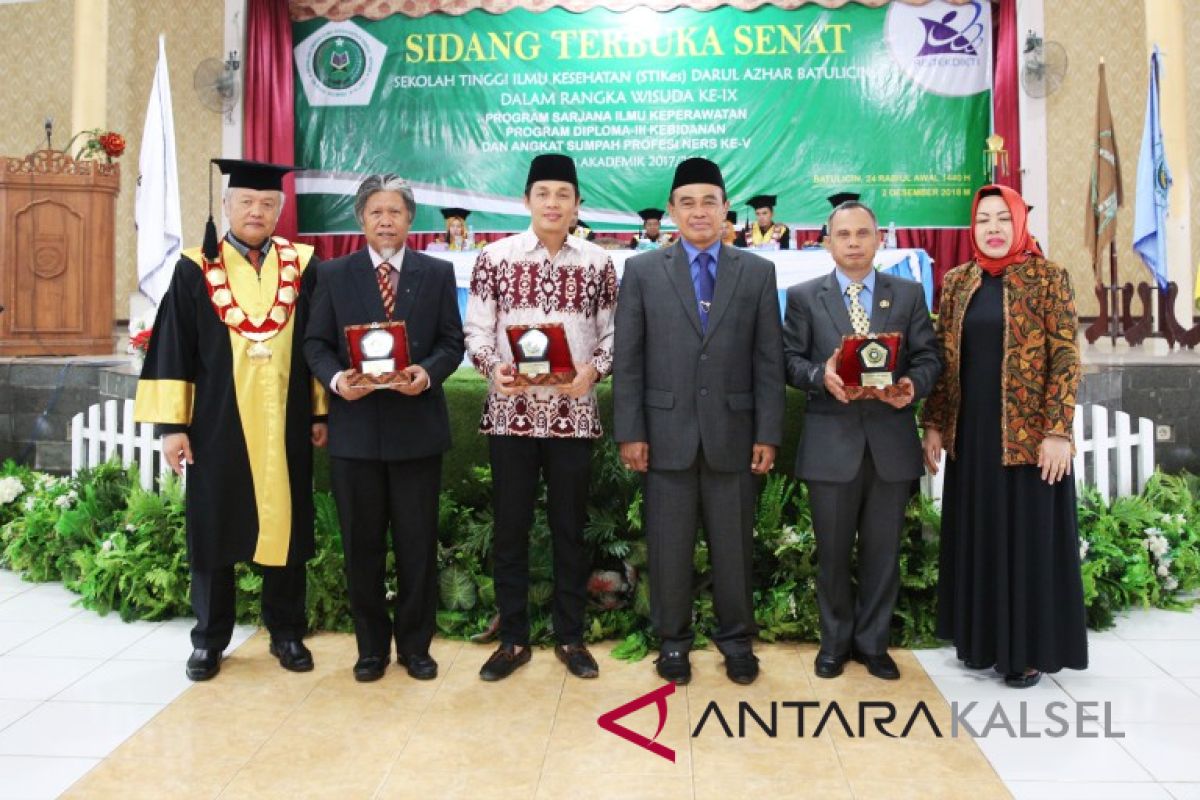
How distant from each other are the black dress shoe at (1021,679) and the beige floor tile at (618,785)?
3.72ft

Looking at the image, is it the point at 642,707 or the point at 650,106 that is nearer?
the point at 642,707

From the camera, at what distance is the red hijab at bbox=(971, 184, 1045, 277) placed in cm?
287

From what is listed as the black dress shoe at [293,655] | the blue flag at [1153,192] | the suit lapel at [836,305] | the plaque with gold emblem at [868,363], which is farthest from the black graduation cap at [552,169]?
the blue flag at [1153,192]

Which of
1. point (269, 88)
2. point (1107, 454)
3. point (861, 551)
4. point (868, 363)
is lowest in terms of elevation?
point (861, 551)

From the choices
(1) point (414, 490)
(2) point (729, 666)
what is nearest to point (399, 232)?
(1) point (414, 490)

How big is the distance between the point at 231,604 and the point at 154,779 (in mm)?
854

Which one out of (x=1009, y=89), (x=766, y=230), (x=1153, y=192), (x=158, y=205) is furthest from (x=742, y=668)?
(x=1009, y=89)

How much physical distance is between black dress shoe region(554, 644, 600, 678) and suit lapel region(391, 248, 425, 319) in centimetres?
111

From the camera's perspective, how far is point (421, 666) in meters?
3.05

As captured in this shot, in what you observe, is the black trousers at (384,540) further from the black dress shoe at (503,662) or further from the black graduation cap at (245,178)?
the black graduation cap at (245,178)

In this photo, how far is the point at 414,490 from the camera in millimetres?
3025

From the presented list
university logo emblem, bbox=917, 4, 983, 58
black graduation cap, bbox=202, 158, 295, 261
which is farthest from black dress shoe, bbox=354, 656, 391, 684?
university logo emblem, bbox=917, 4, 983, 58

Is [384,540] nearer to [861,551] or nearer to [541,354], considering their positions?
[541,354]

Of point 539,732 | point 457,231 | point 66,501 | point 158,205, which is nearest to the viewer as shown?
point 539,732
